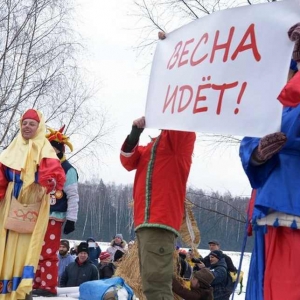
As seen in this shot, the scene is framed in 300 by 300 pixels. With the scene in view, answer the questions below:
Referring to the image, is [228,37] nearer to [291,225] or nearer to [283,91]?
[283,91]

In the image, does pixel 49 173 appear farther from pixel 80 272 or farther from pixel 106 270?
pixel 106 270

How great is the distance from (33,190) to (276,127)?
10.8 ft

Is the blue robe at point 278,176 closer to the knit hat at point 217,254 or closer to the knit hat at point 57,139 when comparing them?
the knit hat at point 57,139

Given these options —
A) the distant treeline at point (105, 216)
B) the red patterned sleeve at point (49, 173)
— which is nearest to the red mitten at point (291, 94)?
the red patterned sleeve at point (49, 173)

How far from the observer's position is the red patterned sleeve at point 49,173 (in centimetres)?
528

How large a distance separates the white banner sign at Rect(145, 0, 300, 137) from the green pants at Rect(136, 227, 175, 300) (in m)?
0.95

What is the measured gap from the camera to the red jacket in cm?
422

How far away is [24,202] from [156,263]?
1.74m

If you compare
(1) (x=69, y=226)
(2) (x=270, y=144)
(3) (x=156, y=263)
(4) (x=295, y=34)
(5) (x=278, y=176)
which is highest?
(4) (x=295, y=34)

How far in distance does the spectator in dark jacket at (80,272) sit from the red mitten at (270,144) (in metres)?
6.42

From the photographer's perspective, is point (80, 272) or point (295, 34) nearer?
point (295, 34)

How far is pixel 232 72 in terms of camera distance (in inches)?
117

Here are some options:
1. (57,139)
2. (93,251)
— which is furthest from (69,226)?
(93,251)

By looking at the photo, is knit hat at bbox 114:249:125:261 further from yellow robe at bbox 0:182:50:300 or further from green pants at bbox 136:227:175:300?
green pants at bbox 136:227:175:300
